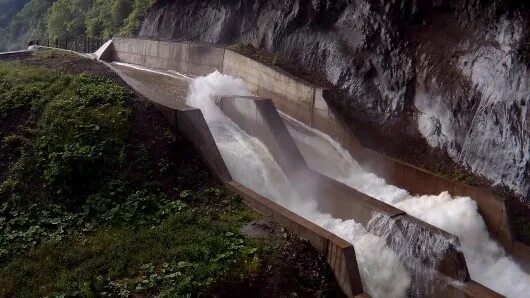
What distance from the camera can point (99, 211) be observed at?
10.5 metres

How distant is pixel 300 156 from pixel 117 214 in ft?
17.8

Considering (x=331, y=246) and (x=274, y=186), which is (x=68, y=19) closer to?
(x=274, y=186)

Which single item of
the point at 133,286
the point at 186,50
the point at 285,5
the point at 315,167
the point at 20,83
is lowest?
the point at 133,286

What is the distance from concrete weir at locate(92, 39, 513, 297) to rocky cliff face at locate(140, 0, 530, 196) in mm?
1207

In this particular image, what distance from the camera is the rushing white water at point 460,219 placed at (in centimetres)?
1057

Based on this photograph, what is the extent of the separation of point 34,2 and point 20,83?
5129 centimetres

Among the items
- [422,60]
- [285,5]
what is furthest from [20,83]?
[422,60]

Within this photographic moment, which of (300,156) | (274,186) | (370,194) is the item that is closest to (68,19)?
(300,156)

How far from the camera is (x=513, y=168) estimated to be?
11727mm

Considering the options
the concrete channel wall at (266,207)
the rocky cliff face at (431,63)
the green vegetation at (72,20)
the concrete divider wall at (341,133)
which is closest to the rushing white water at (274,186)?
the concrete channel wall at (266,207)

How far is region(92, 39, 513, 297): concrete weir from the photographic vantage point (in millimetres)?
9539

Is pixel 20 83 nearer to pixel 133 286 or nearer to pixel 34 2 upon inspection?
pixel 133 286

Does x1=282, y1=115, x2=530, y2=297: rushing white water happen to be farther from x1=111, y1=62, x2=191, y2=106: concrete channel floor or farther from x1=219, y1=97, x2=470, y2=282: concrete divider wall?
x1=111, y1=62, x2=191, y2=106: concrete channel floor

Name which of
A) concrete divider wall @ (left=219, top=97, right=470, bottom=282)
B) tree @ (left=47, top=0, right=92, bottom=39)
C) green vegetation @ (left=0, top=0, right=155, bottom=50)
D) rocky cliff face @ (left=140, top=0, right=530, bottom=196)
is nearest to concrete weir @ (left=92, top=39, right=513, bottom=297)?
concrete divider wall @ (left=219, top=97, right=470, bottom=282)
